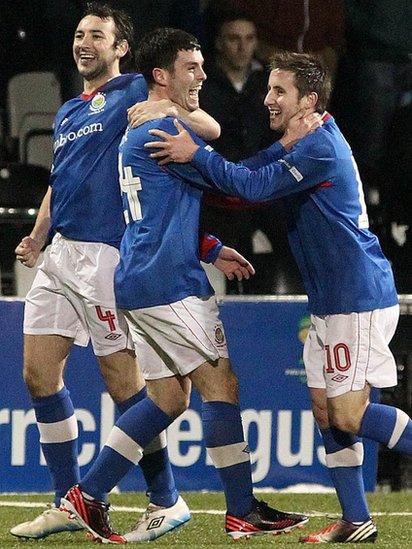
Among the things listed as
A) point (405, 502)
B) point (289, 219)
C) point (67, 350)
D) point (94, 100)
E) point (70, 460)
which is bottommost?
point (405, 502)

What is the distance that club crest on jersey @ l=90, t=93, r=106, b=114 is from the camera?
5531 mm

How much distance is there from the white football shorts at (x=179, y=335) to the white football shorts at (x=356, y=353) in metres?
0.38

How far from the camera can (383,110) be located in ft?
27.7

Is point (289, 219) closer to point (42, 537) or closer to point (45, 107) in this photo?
point (42, 537)

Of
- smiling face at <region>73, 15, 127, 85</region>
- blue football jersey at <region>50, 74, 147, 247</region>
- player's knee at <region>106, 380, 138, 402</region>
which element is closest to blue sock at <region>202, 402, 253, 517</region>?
player's knee at <region>106, 380, 138, 402</region>

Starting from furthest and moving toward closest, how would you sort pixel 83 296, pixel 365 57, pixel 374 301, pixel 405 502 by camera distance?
pixel 365 57, pixel 405 502, pixel 83 296, pixel 374 301

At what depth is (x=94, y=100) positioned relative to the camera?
557cm

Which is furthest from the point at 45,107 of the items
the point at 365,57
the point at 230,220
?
the point at 365,57

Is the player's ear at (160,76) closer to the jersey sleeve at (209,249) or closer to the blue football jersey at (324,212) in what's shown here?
the blue football jersey at (324,212)

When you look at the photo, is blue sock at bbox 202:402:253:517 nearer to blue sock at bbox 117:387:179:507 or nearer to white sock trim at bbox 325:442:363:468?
white sock trim at bbox 325:442:363:468

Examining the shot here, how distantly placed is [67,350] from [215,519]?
1.02 m

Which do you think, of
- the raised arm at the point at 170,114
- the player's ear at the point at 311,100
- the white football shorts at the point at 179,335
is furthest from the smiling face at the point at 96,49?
the white football shorts at the point at 179,335

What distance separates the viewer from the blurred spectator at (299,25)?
8.54 metres

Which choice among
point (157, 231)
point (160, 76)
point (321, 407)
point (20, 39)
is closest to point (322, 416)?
point (321, 407)
